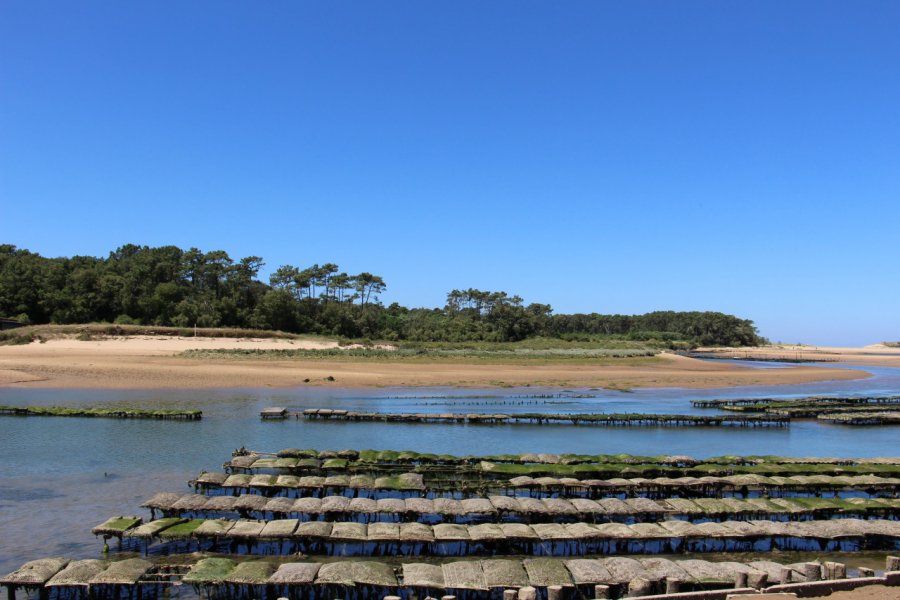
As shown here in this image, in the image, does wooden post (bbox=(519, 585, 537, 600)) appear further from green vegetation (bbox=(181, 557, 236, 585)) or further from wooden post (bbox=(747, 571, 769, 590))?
green vegetation (bbox=(181, 557, 236, 585))

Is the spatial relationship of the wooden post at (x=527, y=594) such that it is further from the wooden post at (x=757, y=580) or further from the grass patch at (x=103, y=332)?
the grass patch at (x=103, y=332)

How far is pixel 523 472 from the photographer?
23.2 m

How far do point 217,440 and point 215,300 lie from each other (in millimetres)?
66499

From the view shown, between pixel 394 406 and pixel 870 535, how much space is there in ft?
101

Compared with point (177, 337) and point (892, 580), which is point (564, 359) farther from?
point (892, 580)

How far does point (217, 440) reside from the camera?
30344 millimetres

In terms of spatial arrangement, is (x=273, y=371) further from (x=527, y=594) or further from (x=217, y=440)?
(x=527, y=594)

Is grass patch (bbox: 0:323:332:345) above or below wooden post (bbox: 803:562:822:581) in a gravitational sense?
above

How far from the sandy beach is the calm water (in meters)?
Result: 4.65

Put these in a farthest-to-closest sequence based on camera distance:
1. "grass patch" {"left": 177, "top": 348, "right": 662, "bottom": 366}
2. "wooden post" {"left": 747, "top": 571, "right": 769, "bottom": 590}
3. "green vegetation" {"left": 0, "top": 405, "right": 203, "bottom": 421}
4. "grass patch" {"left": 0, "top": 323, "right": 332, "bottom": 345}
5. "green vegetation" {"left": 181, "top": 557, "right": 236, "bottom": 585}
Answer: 1. "grass patch" {"left": 177, "top": 348, "right": 662, "bottom": 366}
2. "grass patch" {"left": 0, "top": 323, "right": 332, "bottom": 345}
3. "green vegetation" {"left": 0, "top": 405, "right": 203, "bottom": 421}
4. "green vegetation" {"left": 181, "top": 557, "right": 236, "bottom": 585}
5. "wooden post" {"left": 747, "top": 571, "right": 769, "bottom": 590}

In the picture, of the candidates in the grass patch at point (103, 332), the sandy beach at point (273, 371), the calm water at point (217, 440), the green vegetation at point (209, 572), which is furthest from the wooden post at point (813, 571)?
the grass patch at point (103, 332)

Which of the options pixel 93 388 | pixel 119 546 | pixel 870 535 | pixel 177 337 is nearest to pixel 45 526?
pixel 119 546

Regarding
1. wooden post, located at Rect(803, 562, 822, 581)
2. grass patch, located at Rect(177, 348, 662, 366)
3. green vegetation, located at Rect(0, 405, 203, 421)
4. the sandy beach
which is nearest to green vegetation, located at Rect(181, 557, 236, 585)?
wooden post, located at Rect(803, 562, 822, 581)

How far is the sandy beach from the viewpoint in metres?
51.4
